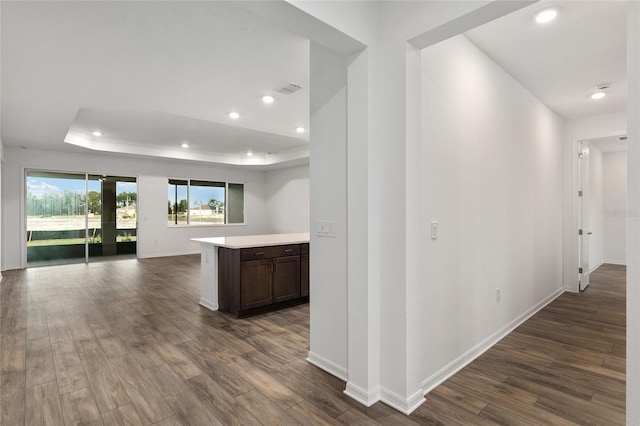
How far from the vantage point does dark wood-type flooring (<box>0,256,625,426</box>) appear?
6.51 feet

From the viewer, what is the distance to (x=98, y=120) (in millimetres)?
5711

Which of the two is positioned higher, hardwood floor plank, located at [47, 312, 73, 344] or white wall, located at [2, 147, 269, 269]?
white wall, located at [2, 147, 269, 269]

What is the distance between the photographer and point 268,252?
13.2ft

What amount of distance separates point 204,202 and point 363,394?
900 centimetres

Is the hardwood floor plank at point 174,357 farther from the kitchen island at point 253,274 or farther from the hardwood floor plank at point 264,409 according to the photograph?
the kitchen island at point 253,274

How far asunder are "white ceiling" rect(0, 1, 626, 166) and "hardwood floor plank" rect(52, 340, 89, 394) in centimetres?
270

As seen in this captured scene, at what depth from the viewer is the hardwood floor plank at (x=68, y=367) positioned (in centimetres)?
234

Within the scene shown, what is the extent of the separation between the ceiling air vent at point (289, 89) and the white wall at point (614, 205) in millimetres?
7559

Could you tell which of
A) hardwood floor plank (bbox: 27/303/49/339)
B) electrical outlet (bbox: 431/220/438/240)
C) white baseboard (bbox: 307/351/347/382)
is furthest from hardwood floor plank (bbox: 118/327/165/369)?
electrical outlet (bbox: 431/220/438/240)

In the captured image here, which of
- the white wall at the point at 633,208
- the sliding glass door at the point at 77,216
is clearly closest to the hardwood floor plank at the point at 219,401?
the white wall at the point at 633,208

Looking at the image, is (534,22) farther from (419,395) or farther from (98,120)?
(98,120)

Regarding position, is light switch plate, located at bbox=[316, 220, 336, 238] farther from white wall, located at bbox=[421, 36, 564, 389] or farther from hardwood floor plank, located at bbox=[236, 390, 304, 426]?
hardwood floor plank, located at bbox=[236, 390, 304, 426]

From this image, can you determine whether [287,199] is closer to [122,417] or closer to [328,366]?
[328,366]

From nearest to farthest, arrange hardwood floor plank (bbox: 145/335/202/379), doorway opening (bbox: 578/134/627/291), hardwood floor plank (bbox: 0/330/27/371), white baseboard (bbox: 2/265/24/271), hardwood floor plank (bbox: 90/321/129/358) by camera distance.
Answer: hardwood floor plank (bbox: 145/335/202/379)
hardwood floor plank (bbox: 0/330/27/371)
hardwood floor plank (bbox: 90/321/129/358)
doorway opening (bbox: 578/134/627/291)
white baseboard (bbox: 2/265/24/271)
